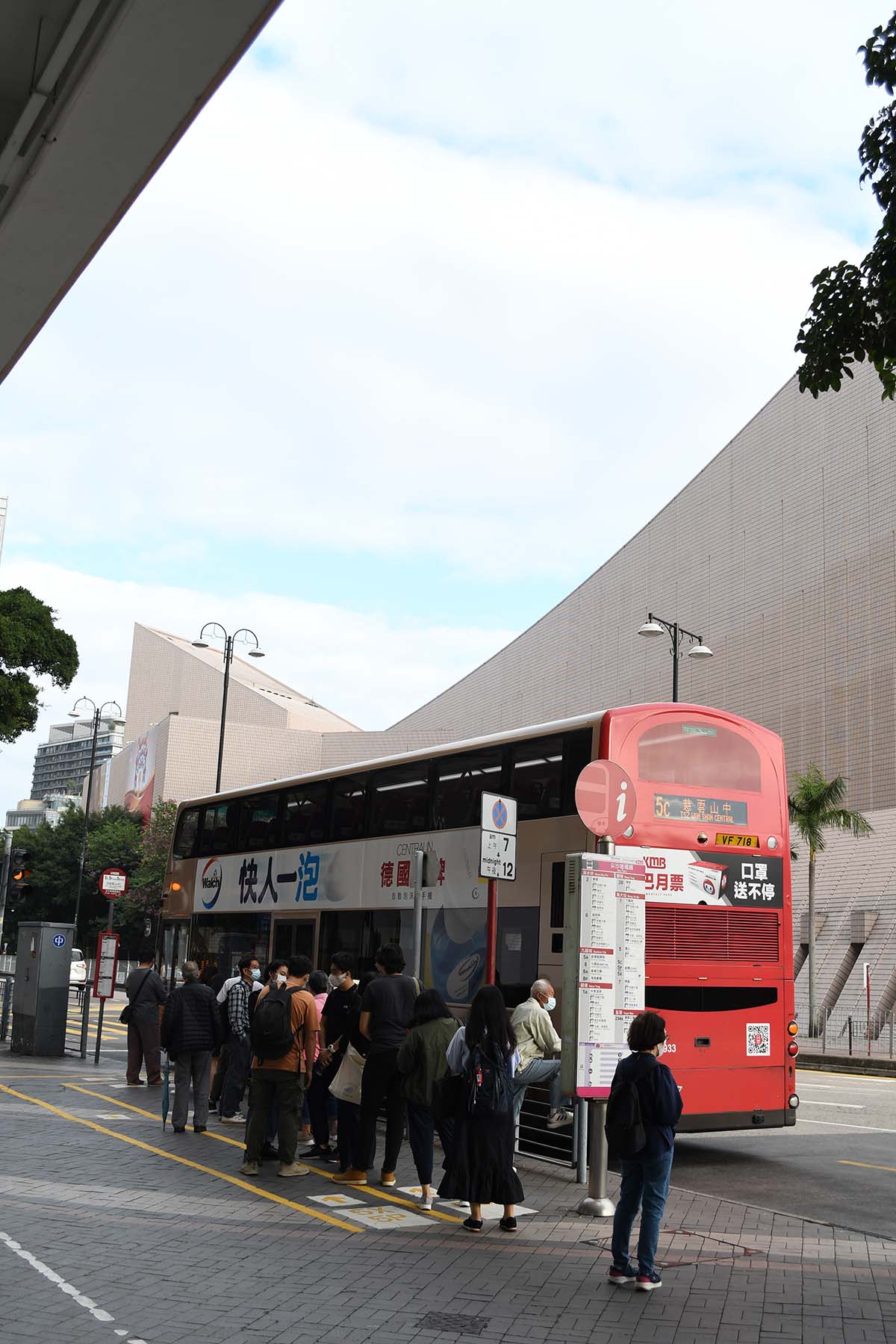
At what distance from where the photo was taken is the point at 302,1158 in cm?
1116

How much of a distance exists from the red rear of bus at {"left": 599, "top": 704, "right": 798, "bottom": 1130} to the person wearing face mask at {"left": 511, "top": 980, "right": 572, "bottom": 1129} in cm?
138

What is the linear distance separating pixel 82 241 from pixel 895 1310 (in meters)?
6.65

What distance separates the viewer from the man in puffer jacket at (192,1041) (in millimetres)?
12164

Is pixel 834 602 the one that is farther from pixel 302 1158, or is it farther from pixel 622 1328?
pixel 622 1328

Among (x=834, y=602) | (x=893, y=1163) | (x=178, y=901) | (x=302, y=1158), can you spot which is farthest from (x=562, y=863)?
(x=834, y=602)

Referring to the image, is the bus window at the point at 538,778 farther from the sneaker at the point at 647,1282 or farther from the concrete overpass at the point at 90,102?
the concrete overpass at the point at 90,102

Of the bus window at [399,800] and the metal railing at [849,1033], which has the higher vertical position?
the bus window at [399,800]

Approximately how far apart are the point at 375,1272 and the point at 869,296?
Answer: 23.6 feet

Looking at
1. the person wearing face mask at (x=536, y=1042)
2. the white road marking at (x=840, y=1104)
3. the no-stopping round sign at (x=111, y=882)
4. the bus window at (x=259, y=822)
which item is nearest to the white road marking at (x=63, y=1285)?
the person wearing face mask at (x=536, y=1042)

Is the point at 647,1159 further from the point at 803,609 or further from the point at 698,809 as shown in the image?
the point at 803,609

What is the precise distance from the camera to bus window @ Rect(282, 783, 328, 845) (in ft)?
52.5

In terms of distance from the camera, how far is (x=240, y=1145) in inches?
466

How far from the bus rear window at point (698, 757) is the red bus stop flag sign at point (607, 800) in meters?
2.06

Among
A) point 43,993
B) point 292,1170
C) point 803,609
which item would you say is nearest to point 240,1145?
point 292,1170
